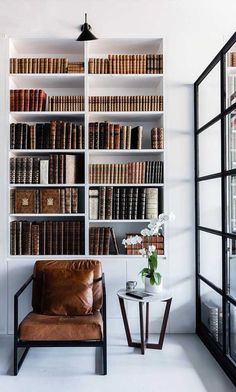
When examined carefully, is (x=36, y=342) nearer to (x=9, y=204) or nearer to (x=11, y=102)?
(x=9, y=204)

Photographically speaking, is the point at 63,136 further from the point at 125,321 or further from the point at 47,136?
the point at 125,321

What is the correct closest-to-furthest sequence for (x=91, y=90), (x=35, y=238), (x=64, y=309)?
(x=64, y=309) < (x=35, y=238) < (x=91, y=90)

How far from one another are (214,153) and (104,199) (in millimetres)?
1121

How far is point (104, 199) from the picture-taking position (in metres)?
3.32

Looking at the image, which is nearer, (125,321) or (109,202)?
(125,321)

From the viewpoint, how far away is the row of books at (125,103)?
3.36 metres

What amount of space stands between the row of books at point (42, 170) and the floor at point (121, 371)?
1.55 meters

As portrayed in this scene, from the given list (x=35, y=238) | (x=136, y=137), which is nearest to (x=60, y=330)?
(x=35, y=238)

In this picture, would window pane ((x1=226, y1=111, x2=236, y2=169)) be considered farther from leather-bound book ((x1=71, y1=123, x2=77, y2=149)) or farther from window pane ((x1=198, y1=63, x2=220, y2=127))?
leather-bound book ((x1=71, y1=123, x2=77, y2=149))

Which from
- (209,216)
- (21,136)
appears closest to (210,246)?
(209,216)

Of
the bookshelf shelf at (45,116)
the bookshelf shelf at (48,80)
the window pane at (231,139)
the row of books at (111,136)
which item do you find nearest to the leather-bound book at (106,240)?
the row of books at (111,136)

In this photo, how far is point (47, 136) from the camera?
3.35 meters

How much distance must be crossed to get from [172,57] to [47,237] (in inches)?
86.5

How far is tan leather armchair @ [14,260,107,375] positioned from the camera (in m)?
2.57
